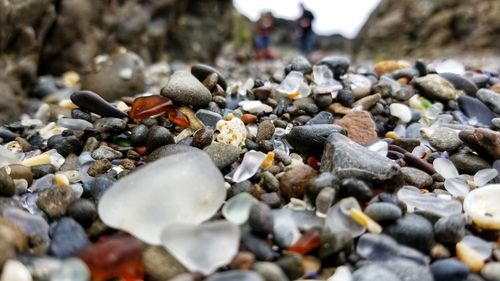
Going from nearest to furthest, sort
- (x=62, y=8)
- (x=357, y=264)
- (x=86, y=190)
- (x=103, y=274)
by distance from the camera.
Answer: (x=103, y=274) → (x=357, y=264) → (x=86, y=190) → (x=62, y=8)

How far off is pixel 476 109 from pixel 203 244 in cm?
171

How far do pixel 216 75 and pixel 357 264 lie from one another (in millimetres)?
1208

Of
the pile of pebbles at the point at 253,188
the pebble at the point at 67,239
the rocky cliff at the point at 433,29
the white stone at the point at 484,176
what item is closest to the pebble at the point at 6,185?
the pile of pebbles at the point at 253,188

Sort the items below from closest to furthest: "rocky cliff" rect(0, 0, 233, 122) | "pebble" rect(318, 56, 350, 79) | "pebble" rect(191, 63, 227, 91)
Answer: "pebble" rect(191, 63, 227, 91) < "pebble" rect(318, 56, 350, 79) < "rocky cliff" rect(0, 0, 233, 122)

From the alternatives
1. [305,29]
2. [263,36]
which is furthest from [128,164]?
[263,36]

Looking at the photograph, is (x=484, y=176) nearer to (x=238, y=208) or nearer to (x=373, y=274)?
(x=373, y=274)

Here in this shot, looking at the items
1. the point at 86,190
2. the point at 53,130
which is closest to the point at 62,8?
the point at 53,130

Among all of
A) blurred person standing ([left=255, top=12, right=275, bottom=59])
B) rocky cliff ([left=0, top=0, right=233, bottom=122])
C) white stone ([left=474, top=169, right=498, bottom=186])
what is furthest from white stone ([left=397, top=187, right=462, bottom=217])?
blurred person standing ([left=255, top=12, right=275, bottom=59])

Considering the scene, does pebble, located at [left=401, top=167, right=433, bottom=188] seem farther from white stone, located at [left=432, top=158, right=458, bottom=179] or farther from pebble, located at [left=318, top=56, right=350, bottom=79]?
pebble, located at [left=318, top=56, right=350, bottom=79]

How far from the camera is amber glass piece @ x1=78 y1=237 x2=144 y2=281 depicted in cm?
116

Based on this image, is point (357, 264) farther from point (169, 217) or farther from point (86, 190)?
point (86, 190)

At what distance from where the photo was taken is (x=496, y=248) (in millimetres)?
1349

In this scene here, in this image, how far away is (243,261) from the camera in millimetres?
1165

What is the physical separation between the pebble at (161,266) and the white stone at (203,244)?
0.05 feet
